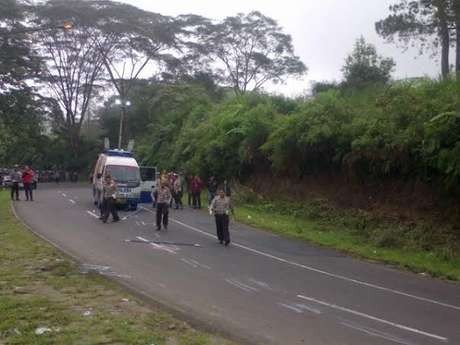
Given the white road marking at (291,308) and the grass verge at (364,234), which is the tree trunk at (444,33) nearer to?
the grass verge at (364,234)

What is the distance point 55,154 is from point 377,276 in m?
→ 54.0

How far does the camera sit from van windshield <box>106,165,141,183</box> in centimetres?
2861

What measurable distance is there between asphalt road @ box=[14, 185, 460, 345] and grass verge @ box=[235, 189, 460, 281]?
36.9 inches

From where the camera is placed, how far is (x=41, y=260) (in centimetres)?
1329

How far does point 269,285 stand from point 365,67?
96.2 feet

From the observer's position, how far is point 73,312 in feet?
29.1

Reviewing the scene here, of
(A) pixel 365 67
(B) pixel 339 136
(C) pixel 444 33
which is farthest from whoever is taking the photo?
(A) pixel 365 67

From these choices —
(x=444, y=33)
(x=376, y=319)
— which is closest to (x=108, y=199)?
(x=376, y=319)

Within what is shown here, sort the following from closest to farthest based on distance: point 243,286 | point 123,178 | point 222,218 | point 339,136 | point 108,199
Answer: point 243,286 → point 222,218 → point 108,199 → point 339,136 → point 123,178

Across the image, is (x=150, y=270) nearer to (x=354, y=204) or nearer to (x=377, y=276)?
(x=377, y=276)

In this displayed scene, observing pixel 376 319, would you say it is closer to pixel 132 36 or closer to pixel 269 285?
pixel 269 285

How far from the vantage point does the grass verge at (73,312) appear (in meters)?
7.66

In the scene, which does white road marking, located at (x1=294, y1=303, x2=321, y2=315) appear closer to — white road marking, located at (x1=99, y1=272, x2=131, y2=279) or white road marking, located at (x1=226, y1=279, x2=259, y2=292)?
white road marking, located at (x1=226, y1=279, x2=259, y2=292)

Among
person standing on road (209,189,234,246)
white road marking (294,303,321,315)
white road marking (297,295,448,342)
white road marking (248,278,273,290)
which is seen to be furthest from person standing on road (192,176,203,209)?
white road marking (294,303,321,315)
